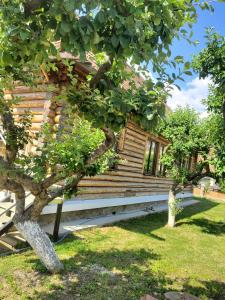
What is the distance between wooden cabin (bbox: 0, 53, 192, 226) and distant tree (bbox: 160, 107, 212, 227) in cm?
187

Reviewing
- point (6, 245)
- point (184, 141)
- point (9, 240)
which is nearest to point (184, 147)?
point (184, 141)

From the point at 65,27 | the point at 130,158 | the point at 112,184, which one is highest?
the point at 65,27

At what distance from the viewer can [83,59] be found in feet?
8.55

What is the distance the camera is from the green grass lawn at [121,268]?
5.38m

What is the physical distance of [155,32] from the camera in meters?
2.92

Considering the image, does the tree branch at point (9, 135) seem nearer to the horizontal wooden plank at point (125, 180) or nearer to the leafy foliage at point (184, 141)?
the horizontal wooden plank at point (125, 180)

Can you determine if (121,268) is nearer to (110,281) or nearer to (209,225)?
(110,281)

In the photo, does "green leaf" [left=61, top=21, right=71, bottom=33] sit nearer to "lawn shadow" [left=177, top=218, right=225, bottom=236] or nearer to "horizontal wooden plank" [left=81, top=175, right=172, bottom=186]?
"horizontal wooden plank" [left=81, top=175, right=172, bottom=186]

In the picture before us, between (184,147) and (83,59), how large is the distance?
9637 millimetres

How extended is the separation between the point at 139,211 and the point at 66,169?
9.87 metres

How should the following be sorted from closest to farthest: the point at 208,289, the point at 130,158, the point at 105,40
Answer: the point at 105,40 < the point at 208,289 < the point at 130,158

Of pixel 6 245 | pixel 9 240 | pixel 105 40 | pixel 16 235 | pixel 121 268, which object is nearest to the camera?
pixel 105 40

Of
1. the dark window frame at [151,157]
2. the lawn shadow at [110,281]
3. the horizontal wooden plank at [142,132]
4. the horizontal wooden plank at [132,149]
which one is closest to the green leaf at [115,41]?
the lawn shadow at [110,281]

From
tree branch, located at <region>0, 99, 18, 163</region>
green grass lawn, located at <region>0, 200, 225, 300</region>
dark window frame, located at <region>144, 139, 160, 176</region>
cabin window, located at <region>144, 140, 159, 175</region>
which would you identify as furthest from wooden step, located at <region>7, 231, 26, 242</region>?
dark window frame, located at <region>144, 139, 160, 176</region>
